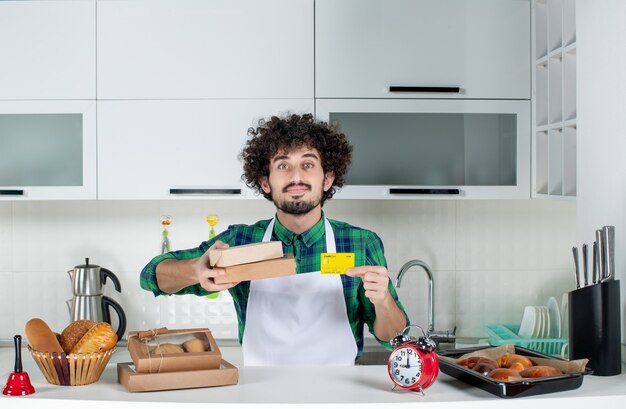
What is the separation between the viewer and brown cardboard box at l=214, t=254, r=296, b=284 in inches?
68.7

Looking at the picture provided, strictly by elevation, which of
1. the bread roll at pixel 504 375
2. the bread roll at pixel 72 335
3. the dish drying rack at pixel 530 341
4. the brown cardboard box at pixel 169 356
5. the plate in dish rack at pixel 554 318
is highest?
the bread roll at pixel 72 335

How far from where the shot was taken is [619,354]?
6.30ft

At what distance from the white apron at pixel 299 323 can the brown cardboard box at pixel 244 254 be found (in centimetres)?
57

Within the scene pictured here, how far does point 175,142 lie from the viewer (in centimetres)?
286

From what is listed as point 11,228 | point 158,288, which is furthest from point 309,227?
point 11,228

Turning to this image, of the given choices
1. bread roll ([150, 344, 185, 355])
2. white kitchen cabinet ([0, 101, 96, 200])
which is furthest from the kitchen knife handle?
white kitchen cabinet ([0, 101, 96, 200])

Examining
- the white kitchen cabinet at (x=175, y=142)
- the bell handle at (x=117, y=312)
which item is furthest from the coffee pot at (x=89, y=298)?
the white kitchen cabinet at (x=175, y=142)

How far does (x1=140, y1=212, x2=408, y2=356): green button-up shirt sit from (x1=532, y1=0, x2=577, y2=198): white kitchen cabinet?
2.53 ft

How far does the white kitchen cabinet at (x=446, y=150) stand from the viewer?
292 centimetres

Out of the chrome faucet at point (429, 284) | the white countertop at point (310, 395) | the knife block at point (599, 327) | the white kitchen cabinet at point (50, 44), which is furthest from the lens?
the chrome faucet at point (429, 284)

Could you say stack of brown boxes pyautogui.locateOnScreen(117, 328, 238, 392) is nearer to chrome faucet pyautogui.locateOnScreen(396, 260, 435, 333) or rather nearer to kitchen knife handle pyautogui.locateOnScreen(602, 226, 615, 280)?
kitchen knife handle pyautogui.locateOnScreen(602, 226, 615, 280)

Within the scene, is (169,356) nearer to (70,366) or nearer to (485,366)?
(70,366)

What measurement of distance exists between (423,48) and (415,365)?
5.06 ft

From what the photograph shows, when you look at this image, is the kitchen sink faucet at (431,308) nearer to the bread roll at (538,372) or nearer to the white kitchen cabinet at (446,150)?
the white kitchen cabinet at (446,150)
